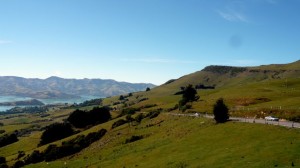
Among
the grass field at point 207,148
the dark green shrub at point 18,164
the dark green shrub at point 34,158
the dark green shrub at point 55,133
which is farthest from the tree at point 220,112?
the dark green shrub at point 55,133

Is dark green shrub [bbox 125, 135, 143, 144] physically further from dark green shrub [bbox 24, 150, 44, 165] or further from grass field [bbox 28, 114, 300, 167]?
dark green shrub [bbox 24, 150, 44, 165]

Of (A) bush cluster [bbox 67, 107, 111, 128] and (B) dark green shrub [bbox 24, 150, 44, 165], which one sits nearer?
(B) dark green shrub [bbox 24, 150, 44, 165]

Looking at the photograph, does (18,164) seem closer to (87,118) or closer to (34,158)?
(34,158)

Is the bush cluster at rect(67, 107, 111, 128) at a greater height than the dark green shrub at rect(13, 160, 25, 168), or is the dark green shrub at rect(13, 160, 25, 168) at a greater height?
the bush cluster at rect(67, 107, 111, 128)

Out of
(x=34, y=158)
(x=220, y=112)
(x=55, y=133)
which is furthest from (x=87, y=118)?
(x=220, y=112)

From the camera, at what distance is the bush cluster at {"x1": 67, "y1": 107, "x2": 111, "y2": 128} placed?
12925cm

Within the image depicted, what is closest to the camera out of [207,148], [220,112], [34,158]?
[207,148]

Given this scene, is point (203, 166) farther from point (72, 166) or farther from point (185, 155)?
point (72, 166)

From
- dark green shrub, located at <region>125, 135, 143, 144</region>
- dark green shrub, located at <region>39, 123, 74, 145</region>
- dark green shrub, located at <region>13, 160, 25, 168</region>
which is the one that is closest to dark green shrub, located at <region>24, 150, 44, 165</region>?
dark green shrub, located at <region>13, 160, 25, 168</region>

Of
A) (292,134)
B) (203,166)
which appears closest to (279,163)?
(203,166)

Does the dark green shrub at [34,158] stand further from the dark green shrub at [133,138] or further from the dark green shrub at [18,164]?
the dark green shrub at [133,138]

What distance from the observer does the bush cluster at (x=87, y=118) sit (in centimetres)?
12925

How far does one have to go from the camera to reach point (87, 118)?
132 m

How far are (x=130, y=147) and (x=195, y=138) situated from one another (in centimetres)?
1456
